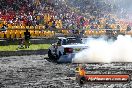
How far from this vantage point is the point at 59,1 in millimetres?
47469

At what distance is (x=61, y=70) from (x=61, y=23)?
24.1m

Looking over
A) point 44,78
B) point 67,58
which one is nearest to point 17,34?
point 67,58

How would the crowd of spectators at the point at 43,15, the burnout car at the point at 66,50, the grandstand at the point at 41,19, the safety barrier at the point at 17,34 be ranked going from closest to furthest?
the burnout car at the point at 66,50 → the safety barrier at the point at 17,34 → the grandstand at the point at 41,19 → the crowd of spectators at the point at 43,15

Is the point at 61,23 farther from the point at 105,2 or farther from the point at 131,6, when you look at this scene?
the point at 131,6

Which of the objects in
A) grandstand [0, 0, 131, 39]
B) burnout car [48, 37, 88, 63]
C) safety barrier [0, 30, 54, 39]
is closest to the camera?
burnout car [48, 37, 88, 63]

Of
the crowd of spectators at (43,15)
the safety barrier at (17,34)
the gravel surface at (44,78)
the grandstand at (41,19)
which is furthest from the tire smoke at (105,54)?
the crowd of spectators at (43,15)

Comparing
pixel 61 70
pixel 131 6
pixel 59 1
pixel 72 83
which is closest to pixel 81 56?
pixel 61 70

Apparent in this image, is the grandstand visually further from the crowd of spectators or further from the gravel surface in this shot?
the gravel surface

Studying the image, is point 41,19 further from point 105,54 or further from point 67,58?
point 67,58

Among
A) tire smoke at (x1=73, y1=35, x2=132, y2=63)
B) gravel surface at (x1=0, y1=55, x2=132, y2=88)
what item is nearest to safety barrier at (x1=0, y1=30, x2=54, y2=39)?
tire smoke at (x1=73, y1=35, x2=132, y2=63)

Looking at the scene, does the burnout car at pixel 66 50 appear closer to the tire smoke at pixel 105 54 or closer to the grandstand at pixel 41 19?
the tire smoke at pixel 105 54

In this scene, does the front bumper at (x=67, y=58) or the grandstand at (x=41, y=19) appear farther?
the grandstand at (x=41, y=19)

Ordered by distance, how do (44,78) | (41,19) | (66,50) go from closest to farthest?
(44,78) → (66,50) → (41,19)

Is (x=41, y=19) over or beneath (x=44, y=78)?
over
